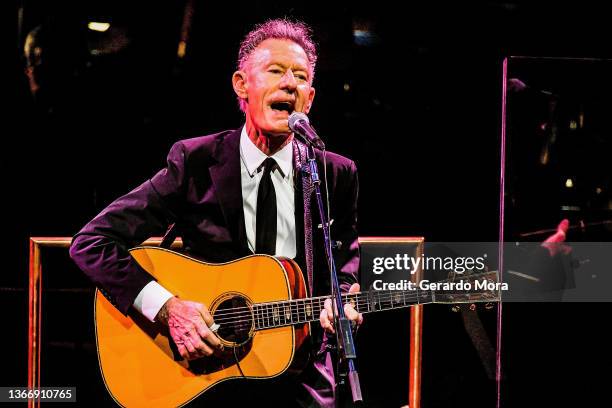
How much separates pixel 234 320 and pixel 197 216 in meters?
0.52

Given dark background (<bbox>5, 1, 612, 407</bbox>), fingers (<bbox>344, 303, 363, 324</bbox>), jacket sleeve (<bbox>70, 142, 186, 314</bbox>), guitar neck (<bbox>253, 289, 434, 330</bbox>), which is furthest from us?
dark background (<bbox>5, 1, 612, 407</bbox>)

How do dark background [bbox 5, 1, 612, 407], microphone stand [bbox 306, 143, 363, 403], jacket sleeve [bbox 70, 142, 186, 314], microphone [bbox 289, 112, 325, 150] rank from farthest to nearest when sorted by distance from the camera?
dark background [bbox 5, 1, 612, 407] → jacket sleeve [bbox 70, 142, 186, 314] → microphone [bbox 289, 112, 325, 150] → microphone stand [bbox 306, 143, 363, 403]

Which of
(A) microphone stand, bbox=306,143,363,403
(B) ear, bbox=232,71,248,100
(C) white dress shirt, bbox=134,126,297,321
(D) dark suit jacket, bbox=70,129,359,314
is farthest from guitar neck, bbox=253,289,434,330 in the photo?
(B) ear, bbox=232,71,248,100

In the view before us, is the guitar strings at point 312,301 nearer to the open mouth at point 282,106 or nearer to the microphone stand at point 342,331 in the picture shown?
the microphone stand at point 342,331

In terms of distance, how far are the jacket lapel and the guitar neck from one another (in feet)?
1.10

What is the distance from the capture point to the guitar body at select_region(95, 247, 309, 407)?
9.24 feet

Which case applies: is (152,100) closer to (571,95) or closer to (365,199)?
(365,199)

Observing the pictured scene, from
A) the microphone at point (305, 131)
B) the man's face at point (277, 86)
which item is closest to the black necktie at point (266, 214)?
the man's face at point (277, 86)

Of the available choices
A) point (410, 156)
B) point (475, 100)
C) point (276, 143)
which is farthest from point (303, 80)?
point (475, 100)

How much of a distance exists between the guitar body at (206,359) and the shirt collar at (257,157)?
18.6 inches

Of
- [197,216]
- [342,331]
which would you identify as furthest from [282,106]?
[342,331]

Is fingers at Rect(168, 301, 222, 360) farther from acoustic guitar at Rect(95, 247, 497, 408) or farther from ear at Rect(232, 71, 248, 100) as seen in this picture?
ear at Rect(232, 71, 248, 100)

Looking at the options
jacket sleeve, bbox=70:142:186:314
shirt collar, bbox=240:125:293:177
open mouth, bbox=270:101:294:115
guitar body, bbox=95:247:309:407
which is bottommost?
guitar body, bbox=95:247:309:407

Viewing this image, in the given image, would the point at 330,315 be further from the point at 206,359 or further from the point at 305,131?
the point at 305,131
